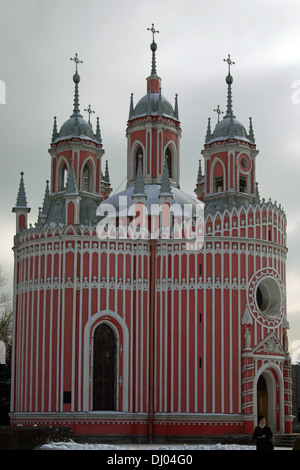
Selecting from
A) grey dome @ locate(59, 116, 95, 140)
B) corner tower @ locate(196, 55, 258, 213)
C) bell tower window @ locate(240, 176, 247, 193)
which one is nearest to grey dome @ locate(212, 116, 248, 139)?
corner tower @ locate(196, 55, 258, 213)

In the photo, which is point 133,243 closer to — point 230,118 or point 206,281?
point 206,281

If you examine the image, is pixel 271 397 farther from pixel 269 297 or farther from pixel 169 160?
pixel 169 160

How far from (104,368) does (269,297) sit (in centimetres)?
966

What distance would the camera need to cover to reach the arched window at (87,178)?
52594 millimetres

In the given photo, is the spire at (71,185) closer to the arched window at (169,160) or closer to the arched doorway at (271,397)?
the arched window at (169,160)

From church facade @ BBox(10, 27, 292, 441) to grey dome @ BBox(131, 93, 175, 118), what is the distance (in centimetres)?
802

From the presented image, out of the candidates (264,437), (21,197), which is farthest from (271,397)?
(264,437)

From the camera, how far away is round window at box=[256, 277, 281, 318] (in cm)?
4878

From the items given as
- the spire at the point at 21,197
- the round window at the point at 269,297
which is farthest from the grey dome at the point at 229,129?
the spire at the point at 21,197

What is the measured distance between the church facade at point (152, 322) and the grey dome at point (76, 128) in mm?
4853

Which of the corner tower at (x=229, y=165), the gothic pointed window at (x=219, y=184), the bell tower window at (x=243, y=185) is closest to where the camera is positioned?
the corner tower at (x=229, y=165)
